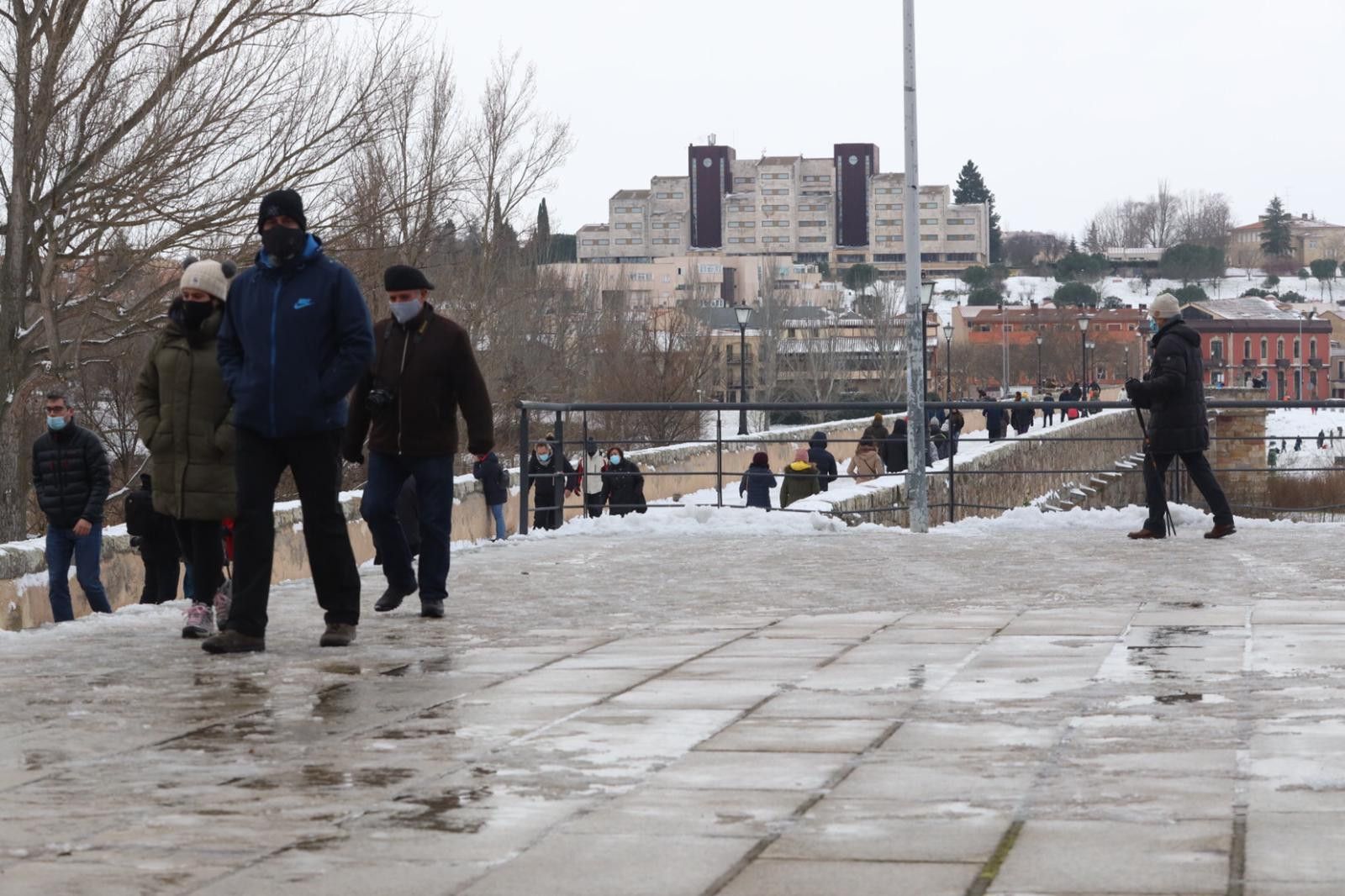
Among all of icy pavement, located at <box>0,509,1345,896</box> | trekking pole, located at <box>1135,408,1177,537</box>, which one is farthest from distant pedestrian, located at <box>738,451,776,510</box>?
icy pavement, located at <box>0,509,1345,896</box>

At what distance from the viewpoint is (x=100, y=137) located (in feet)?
70.9

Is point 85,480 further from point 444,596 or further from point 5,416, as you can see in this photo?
point 5,416

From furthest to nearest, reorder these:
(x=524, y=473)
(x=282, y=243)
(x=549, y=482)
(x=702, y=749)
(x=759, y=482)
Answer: (x=549, y=482) → (x=759, y=482) → (x=524, y=473) → (x=282, y=243) → (x=702, y=749)

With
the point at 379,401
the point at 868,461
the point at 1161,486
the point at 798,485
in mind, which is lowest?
the point at 798,485

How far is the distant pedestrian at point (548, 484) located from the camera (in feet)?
48.9

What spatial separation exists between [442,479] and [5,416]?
15.1 meters

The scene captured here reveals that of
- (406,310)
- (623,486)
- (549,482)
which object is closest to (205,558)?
(406,310)

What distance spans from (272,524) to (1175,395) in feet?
22.9

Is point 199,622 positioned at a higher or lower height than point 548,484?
higher

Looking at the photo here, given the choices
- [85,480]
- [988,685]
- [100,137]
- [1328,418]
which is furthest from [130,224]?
[1328,418]

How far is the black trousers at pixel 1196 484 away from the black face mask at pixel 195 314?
6781mm

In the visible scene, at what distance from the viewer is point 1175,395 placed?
12.5m

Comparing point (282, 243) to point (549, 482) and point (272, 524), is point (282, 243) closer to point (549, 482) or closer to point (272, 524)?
point (272, 524)

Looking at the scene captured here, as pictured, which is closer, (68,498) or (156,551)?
(68,498)
